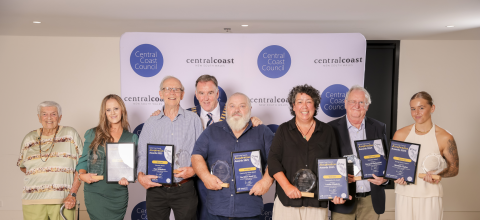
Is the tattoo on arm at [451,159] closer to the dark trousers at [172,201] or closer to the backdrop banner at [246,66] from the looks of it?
the backdrop banner at [246,66]

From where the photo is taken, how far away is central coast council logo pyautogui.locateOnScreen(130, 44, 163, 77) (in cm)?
408

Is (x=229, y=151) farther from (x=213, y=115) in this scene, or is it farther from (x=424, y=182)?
(x=424, y=182)

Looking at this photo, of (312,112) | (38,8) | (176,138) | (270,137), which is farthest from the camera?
(38,8)

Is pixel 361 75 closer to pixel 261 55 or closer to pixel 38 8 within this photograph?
pixel 261 55

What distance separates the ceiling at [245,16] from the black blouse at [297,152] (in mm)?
1681

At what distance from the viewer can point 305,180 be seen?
2623 millimetres

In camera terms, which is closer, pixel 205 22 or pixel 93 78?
pixel 205 22

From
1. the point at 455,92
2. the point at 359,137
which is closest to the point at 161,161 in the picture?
the point at 359,137

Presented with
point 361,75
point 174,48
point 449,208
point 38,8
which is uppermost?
point 38,8

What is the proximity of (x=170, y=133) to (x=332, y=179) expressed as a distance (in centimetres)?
151

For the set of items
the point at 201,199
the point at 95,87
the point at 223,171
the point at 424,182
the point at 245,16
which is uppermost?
the point at 245,16

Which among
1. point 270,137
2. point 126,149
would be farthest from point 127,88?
point 270,137

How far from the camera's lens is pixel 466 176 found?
6.00 m

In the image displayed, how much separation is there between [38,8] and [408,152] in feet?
14.3
